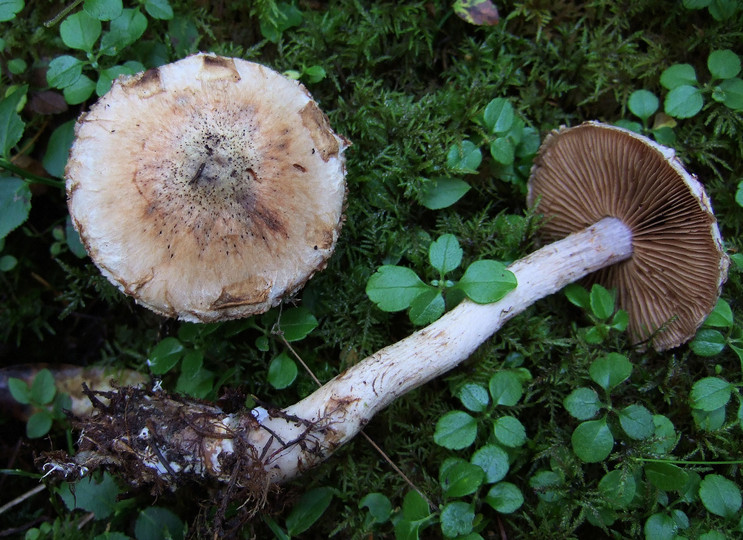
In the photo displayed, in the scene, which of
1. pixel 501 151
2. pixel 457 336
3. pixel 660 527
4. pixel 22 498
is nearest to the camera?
pixel 660 527

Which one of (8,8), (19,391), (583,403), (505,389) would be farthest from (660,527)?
(8,8)

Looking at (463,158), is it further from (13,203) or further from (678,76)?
(13,203)

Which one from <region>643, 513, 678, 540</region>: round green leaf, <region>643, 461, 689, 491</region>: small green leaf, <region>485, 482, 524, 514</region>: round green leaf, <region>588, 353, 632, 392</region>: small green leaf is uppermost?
<region>588, 353, 632, 392</region>: small green leaf

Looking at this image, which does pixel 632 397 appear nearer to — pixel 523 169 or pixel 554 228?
pixel 554 228

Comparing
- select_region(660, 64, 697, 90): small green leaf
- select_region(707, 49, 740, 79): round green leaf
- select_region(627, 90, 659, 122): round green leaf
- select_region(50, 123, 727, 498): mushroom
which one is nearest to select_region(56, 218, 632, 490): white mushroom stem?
select_region(50, 123, 727, 498): mushroom

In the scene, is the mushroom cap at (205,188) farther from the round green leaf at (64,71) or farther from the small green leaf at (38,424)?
the small green leaf at (38,424)

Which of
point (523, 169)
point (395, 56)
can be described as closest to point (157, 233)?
point (395, 56)

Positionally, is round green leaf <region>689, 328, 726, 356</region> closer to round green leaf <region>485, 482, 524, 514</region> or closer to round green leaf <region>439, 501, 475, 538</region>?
round green leaf <region>485, 482, 524, 514</region>
